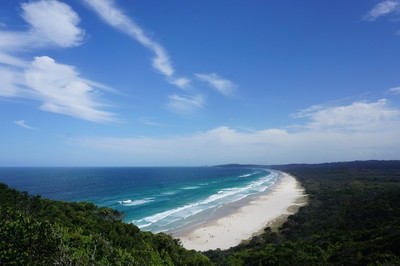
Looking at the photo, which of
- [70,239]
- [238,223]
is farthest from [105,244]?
[238,223]

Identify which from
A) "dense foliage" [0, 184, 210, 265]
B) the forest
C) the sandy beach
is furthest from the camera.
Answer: the sandy beach

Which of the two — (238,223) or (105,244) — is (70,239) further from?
(238,223)

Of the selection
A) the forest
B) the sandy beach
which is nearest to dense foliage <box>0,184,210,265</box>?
the forest

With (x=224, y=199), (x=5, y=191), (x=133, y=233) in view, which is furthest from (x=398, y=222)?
(x=224, y=199)

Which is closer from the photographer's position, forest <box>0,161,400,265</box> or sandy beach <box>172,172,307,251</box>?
forest <box>0,161,400,265</box>

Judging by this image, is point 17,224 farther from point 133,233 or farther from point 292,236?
point 292,236

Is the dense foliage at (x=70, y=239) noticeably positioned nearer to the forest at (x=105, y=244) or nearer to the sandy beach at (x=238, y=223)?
the forest at (x=105, y=244)

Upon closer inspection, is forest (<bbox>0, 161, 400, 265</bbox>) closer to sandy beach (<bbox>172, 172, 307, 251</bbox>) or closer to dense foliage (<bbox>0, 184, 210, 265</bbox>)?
dense foliage (<bbox>0, 184, 210, 265</bbox>)

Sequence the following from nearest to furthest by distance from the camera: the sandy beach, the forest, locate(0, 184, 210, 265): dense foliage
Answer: locate(0, 184, 210, 265): dense foliage, the forest, the sandy beach
